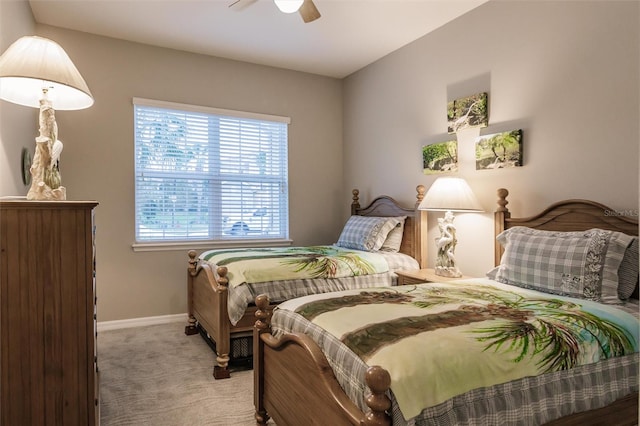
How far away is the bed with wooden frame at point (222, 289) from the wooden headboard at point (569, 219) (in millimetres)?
830

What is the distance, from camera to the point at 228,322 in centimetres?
268

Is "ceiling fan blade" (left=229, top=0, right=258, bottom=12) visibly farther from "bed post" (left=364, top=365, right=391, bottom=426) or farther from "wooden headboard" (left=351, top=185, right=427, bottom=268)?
"bed post" (left=364, top=365, right=391, bottom=426)

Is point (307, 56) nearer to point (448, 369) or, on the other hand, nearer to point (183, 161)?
point (183, 161)

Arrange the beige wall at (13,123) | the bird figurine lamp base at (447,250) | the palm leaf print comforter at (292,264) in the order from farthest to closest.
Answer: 1. the bird figurine lamp base at (447,250)
2. the palm leaf print comforter at (292,264)
3. the beige wall at (13,123)

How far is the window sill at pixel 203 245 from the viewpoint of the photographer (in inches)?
150

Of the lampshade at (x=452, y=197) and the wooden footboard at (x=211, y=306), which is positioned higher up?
the lampshade at (x=452, y=197)

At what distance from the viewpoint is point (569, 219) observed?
2402mm

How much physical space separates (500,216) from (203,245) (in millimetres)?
2897

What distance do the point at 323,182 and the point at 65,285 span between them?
3.51 meters

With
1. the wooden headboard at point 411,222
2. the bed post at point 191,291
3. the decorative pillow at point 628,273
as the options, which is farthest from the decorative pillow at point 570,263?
the bed post at point 191,291

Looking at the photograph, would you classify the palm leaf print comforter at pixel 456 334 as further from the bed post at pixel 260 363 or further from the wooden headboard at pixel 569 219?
the wooden headboard at pixel 569 219

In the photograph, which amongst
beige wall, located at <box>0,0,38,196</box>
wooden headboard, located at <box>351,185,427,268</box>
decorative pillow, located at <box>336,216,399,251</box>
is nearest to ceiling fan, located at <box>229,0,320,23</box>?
beige wall, located at <box>0,0,38,196</box>

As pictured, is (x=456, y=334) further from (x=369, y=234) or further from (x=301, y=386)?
(x=369, y=234)

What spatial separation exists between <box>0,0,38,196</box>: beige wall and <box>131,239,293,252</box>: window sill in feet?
3.88
